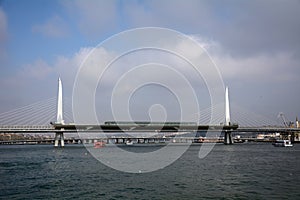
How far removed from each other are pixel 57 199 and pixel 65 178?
30.5 ft

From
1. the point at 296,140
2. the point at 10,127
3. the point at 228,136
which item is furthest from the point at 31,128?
the point at 296,140

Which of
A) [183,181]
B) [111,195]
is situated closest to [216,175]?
[183,181]

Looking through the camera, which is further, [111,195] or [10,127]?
[10,127]

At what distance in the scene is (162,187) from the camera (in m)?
23.8

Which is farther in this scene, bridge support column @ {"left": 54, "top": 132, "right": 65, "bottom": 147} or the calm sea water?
bridge support column @ {"left": 54, "top": 132, "right": 65, "bottom": 147}

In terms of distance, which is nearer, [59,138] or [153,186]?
[153,186]

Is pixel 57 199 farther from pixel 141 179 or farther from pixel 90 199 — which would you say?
pixel 141 179

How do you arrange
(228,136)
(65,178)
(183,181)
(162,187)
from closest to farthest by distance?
(162,187) < (183,181) < (65,178) < (228,136)

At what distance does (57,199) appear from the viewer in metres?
20.2

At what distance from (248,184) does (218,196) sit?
5.52 metres

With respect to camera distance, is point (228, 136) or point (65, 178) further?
point (228, 136)

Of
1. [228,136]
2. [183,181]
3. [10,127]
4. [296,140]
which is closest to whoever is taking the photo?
[183,181]

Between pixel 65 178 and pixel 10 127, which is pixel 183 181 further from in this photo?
pixel 10 127

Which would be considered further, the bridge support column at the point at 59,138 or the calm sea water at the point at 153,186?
the bridge support column at the point at 59,138
